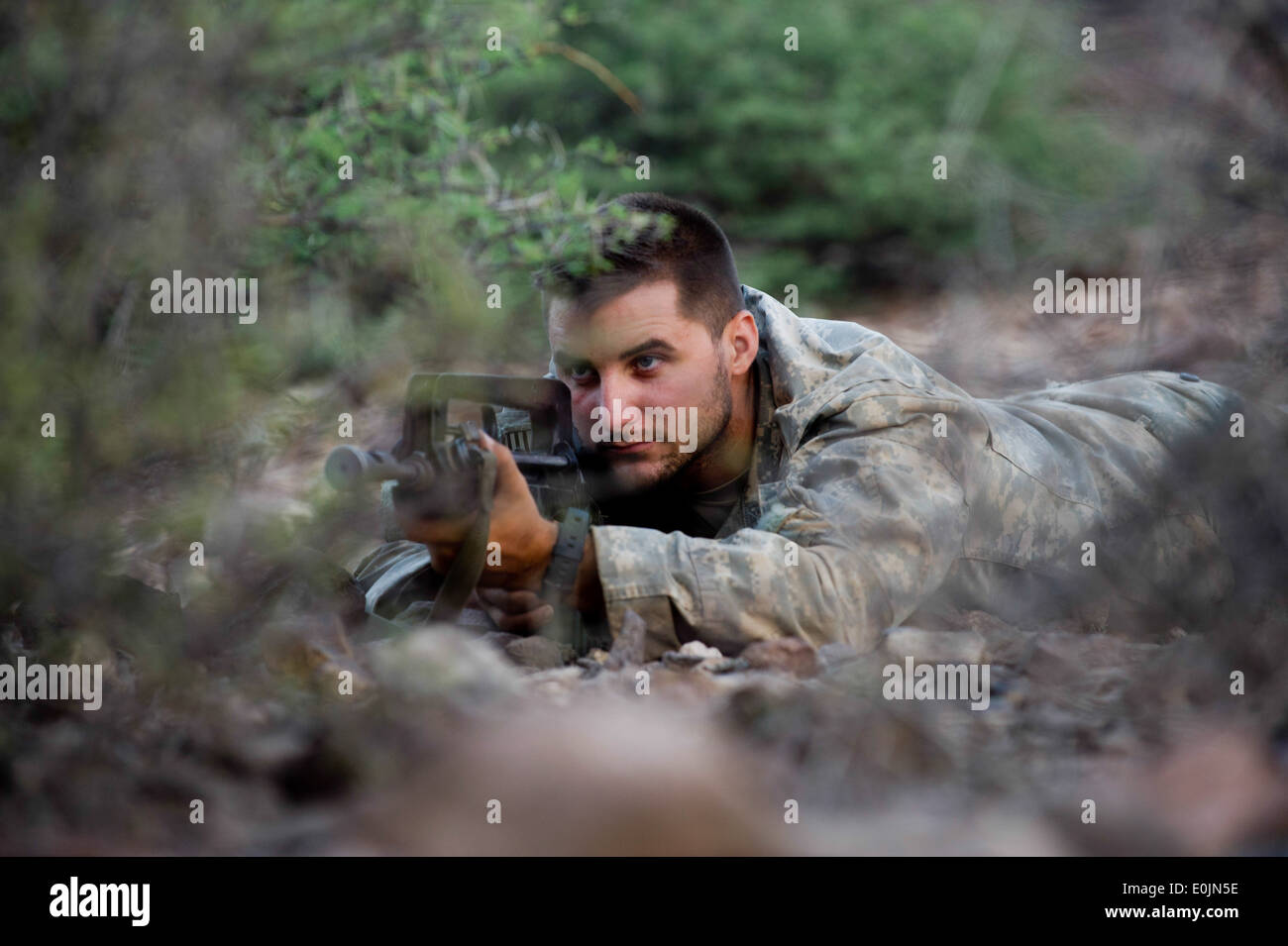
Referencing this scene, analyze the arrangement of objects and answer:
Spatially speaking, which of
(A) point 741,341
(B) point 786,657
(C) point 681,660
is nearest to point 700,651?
(C) point 681,660

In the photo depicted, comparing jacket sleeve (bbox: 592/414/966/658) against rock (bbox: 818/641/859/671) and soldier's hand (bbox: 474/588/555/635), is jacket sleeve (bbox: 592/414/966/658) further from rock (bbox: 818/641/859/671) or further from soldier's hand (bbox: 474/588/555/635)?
soldier's hand (bbox: 474/588/555/635)

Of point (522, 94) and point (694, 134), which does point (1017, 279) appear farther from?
point (522, 94)

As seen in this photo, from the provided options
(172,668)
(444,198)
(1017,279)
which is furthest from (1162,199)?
(1017,279)

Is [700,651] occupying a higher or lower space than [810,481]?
lower

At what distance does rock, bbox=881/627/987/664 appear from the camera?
9.03 ft

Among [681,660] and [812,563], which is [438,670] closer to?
[681,660]

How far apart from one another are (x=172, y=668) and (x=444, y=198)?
1.74 metres

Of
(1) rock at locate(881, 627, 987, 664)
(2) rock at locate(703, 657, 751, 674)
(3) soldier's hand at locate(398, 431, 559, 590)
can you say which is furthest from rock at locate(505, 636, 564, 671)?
(1) rock at locate(881, 627, 987, 664)

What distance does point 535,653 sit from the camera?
9.82 ft

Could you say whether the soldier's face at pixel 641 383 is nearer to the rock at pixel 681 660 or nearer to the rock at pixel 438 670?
the rock at pixel 681 660

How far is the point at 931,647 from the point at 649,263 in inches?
59.6

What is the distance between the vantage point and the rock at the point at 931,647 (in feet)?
9.03

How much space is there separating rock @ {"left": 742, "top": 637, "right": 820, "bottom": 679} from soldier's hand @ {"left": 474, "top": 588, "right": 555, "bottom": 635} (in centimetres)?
51

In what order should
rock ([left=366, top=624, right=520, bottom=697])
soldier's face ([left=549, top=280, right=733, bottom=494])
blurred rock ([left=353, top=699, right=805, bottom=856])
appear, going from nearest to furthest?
blurred rock ([left=353, top=699, right=805, bottom=856]), rock ([left=366, top=624, right=520, bottom=697]), soldier's face ([left=549, top=280, right=733, bottom=494])
